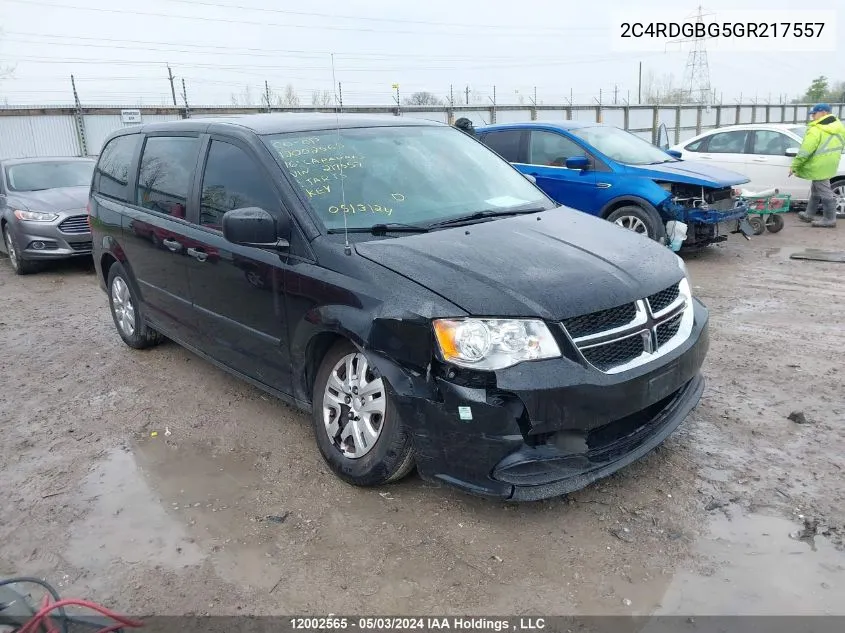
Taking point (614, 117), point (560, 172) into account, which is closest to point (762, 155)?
point (560, 172)

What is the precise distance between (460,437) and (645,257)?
147 cm

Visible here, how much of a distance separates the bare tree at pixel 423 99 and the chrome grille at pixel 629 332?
1978cm

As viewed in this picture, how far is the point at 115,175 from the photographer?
5.59 metres

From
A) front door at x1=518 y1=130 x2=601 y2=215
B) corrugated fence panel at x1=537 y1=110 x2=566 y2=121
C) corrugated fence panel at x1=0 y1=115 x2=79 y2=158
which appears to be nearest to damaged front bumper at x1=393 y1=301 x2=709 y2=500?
front door at x1=518 y1=130 x2=601 y2=215

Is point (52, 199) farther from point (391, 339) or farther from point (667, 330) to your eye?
point (667, 330)

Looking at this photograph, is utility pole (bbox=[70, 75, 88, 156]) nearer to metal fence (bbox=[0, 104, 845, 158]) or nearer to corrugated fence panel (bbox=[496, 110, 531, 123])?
metal fence (bbox=[0, 104, 845, 158])

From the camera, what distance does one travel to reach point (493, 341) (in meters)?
2.86

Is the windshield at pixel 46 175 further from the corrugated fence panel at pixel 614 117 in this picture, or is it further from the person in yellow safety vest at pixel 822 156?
the corrugated fence panel at pixel 614 117

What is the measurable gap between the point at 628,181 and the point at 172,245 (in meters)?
5.67

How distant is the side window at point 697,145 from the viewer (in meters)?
12.0

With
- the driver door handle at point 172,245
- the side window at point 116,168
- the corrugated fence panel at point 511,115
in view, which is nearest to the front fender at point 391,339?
the driver door handle at point 172,245

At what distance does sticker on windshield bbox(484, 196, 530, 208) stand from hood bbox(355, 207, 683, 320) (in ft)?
0.92

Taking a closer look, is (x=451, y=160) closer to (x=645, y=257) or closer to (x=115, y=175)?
(x=645, y=257)

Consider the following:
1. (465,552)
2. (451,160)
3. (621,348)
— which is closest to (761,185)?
(451,160)
